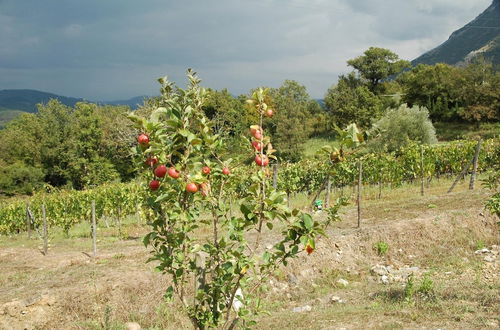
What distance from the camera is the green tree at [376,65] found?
57.4 metres

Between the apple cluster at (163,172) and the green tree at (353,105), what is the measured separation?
144ft

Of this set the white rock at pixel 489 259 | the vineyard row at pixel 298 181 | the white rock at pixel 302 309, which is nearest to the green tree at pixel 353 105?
the vineyard row at pixel 298 181

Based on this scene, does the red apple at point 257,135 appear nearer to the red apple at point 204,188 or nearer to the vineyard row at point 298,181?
the red apple at point 204,188

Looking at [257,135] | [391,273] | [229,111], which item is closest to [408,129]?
[229,111]

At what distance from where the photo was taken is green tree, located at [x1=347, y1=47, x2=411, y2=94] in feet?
188

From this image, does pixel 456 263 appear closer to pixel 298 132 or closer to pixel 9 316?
pixel 9 316

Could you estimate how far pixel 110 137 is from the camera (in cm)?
4619

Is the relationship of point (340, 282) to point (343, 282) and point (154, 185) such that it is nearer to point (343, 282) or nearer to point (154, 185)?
point (343, 282)

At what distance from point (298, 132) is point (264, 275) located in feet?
128

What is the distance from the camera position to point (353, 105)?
4822 centimetres

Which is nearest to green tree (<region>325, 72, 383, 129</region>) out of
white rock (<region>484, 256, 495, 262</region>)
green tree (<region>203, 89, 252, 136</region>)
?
green tree (<region>203, 89, 252, 136</region>)

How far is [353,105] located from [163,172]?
48.2m

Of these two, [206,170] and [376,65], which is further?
[376,65]

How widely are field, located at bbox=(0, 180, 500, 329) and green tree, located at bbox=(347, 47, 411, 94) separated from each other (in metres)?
46.9
